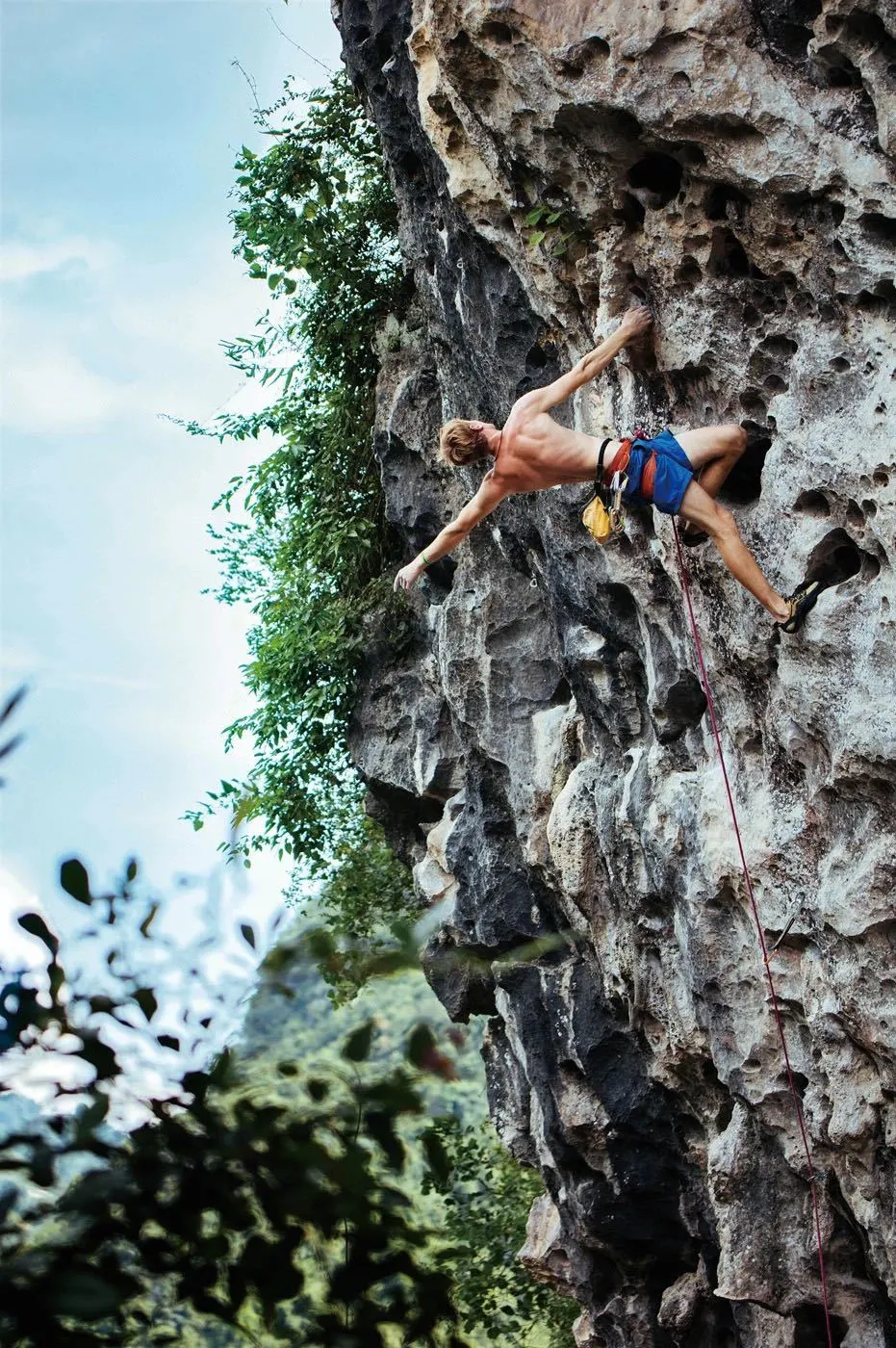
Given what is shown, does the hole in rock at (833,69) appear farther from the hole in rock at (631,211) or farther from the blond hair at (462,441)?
the blond hair at (462,441)

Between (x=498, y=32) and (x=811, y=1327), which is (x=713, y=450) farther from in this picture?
(x=811, y=1327)

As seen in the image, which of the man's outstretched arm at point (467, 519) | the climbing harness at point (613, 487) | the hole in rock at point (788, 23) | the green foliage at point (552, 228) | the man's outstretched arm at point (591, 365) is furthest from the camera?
the green foliage at point (552, 228)

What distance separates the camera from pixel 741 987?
838cm

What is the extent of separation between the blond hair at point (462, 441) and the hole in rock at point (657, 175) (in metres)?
1.58

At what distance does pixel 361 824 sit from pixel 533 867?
17.1 feet

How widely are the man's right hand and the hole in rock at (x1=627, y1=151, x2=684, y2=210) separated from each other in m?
0.61

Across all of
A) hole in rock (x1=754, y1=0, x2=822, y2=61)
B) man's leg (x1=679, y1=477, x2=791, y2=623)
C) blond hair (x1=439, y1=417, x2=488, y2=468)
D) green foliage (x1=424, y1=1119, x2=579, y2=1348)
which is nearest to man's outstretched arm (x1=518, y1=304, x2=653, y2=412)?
blond hair (x1=439, y1=417, x2=488, y2=468)

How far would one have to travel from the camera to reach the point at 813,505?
7.07m

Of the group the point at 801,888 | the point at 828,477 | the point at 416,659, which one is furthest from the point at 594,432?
the point at 416,659

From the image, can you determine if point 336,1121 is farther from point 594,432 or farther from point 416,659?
point 416,659

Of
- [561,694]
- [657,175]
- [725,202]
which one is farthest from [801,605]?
[561,694]

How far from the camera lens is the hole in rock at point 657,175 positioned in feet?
25.5

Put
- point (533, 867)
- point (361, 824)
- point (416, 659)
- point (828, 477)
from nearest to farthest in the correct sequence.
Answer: point (828, 477) < point (533, 867) < point (416, 659) < point (361, 824)

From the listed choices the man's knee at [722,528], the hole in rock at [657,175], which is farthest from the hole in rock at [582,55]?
the man's knee at [722,528]
